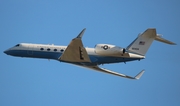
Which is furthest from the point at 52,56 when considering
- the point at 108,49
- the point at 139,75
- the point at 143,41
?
the point at 139,75

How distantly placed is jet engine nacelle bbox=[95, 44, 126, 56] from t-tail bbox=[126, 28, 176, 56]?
1.75 m

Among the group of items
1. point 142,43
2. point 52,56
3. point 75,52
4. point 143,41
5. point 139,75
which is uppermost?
point 143,41

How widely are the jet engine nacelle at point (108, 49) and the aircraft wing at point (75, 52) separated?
204 centimetres

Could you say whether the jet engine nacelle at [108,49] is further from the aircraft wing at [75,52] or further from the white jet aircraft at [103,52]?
the aircraft wing at [75,52]

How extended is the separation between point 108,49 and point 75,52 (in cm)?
429

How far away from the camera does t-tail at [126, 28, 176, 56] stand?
157ft

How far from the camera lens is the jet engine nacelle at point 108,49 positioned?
47.8 m

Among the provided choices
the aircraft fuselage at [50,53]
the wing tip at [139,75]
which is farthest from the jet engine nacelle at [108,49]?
the wing tip at [139,75]

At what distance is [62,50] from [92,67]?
4.81 m

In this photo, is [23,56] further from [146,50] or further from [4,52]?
[146,50]

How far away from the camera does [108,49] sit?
48375 mm

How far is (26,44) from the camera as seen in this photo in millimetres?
53625

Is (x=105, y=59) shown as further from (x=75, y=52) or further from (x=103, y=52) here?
(x=75, y=52)

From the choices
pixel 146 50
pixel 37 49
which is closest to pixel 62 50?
pixel 37 49
